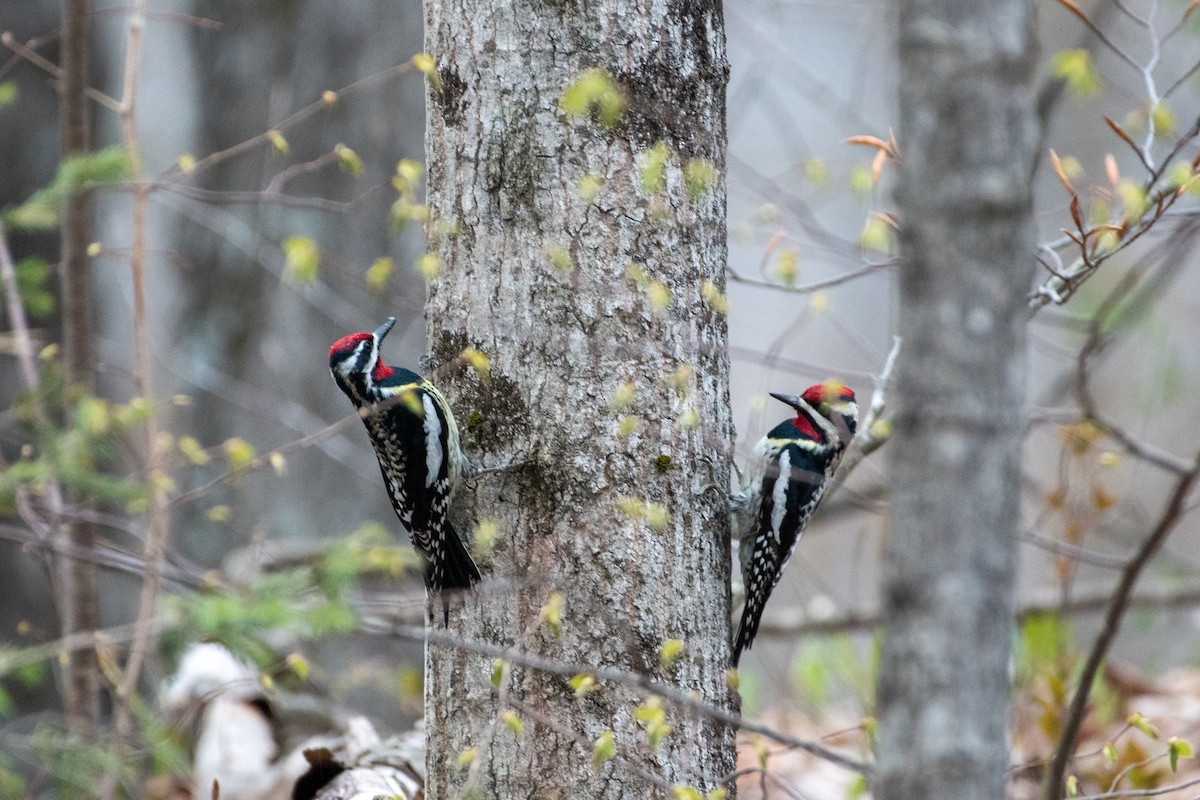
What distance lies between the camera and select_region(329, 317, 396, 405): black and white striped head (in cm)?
343

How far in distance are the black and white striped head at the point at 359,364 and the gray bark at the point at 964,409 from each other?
7.08 feet

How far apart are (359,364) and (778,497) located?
4.56 ft

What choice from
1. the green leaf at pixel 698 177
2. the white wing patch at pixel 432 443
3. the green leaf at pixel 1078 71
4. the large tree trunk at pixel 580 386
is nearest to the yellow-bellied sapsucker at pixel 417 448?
the white wing patch at pixel 432 443

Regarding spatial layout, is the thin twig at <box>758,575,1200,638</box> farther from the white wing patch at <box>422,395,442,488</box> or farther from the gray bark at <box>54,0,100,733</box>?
the gray bark at <box>54,0,100,733</box>

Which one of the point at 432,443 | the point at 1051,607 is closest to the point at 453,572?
the point at 432,443

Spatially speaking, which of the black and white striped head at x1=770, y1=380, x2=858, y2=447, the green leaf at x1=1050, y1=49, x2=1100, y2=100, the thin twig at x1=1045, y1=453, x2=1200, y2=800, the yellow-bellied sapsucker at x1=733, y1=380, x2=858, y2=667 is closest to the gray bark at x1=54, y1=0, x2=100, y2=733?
the yellow-bellied sapsucker at x1=733, y1=380, x2=858, y2=667

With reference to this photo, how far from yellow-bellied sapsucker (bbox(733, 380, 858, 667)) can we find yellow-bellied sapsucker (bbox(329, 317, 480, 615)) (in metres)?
0.85

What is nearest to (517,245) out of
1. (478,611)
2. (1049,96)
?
(478,611)

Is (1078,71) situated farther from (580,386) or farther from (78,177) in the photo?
(78,177)

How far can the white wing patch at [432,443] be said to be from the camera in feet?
9.56

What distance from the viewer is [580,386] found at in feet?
8.41

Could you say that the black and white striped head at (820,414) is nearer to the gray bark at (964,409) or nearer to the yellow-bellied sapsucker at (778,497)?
the yellow-bellied sapsucker at (778,497)

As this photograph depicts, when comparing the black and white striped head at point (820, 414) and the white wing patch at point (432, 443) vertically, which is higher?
the black and white striped head at point (820, 414)

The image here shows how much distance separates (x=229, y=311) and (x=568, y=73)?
12.9 feet
